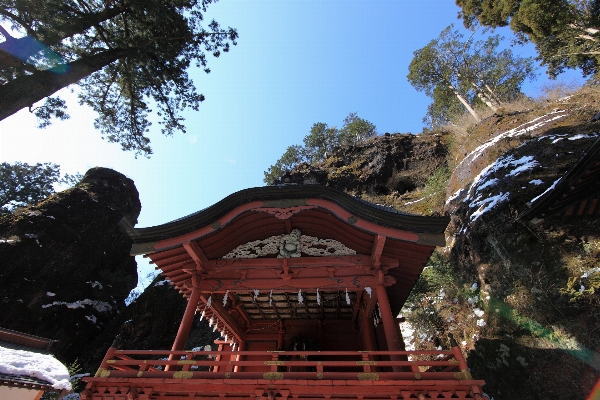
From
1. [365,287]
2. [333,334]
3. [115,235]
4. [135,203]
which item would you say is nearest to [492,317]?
[333,334]

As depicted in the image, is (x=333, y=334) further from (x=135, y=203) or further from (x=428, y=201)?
(x=135, y=203)

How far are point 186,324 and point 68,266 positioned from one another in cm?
2172

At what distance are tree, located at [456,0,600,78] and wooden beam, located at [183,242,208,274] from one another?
21.2 metres

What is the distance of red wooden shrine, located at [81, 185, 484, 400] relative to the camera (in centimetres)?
560

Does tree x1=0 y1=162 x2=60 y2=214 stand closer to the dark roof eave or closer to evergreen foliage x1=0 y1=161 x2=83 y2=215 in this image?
evergreen foliage x1=0 y1=161 x2=83 y2=215

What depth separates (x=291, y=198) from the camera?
26.3 feet

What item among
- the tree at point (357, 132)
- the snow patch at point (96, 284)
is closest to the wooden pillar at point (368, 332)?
the snow patch at point (96, 284)

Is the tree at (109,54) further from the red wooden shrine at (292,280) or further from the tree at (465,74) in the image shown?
the tree at (465,74)

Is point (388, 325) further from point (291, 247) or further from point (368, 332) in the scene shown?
point (291, 247)

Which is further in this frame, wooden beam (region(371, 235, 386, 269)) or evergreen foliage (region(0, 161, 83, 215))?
evergreen foliage (region(0, 161, 83, 215))

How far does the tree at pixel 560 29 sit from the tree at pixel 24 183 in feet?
136

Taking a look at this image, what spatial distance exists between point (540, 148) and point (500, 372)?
933 cm

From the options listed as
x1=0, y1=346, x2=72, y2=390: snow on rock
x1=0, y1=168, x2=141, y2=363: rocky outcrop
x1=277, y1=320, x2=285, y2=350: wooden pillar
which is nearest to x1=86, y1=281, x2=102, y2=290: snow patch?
x1=0, y1=168, x2=141, y2=363: rocky outcrop

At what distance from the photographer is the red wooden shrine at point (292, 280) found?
18.4ft
